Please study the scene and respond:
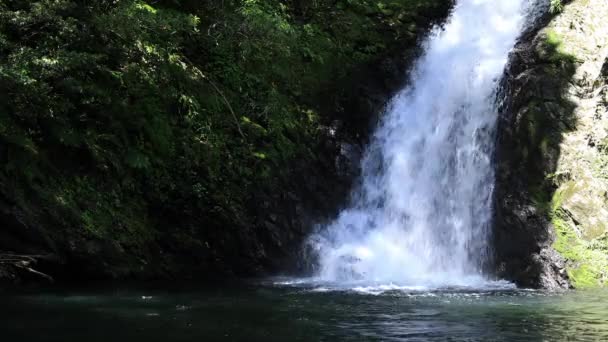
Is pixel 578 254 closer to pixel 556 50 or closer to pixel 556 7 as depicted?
pixel 556 50

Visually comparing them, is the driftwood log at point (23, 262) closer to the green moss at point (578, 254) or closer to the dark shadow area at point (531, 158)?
the dark shadow area at point (531, 158)

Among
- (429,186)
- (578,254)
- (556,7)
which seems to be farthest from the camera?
(556,7)

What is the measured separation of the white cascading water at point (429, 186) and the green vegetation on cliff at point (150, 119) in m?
1.78

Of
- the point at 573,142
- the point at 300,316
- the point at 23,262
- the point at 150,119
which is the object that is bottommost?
the point at 300,316

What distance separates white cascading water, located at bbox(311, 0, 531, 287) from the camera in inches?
596

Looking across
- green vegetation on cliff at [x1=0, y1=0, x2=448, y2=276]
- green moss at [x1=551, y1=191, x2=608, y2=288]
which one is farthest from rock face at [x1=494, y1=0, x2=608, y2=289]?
green vegetation on cliff at [x1=0, y1=0, x2=448, y2=276]

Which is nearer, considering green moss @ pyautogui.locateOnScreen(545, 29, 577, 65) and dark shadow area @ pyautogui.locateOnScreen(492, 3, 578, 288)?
dark shadow area @ pyautogui.locateOnScreen(492, 3, 578, 288)

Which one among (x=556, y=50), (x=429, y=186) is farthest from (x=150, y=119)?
(x=556, y=50)

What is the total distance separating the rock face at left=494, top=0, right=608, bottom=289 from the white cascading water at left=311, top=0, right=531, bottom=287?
0.68 meters

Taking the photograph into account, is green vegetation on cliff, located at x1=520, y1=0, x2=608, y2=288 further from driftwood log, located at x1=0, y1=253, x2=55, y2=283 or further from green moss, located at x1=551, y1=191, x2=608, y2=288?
driftwood log, located at x1=0, y1=253, x2=55, y2=283

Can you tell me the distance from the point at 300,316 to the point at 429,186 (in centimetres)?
825

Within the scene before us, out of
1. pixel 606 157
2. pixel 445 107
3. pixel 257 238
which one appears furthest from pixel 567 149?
pixel 257 238

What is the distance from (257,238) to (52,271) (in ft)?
14.4

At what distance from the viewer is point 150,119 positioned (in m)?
14.8
